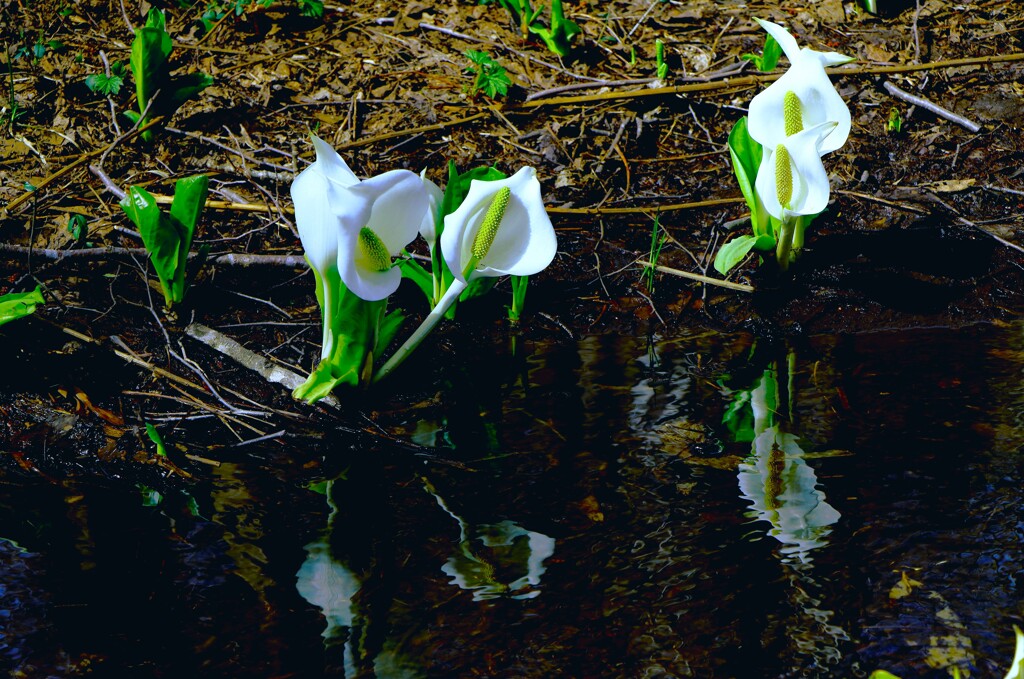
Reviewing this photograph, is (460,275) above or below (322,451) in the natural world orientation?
above

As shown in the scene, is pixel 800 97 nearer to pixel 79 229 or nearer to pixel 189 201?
pixel 189 201

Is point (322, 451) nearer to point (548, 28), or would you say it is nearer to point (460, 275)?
point (460, 275)

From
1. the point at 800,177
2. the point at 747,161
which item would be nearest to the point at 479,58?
the point at 747,161

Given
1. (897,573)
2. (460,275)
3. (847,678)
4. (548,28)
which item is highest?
(548,28)

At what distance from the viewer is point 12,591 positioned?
1.33 metres

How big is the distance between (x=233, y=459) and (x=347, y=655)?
675 millimetres

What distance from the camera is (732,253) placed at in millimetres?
2227

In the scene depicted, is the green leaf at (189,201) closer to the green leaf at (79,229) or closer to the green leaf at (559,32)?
the green leaf at (79,229)

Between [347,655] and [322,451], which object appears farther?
[322,451]

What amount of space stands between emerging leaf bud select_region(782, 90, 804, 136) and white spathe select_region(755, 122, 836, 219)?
4 centimetres

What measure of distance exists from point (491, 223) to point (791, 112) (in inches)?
31.3

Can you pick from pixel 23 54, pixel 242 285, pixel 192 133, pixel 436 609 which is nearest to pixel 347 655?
pixel 436 609

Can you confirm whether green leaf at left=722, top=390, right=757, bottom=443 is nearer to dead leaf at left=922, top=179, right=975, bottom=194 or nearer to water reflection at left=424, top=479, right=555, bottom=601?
water reflection at left=424, top=479, right=555, bottom=601

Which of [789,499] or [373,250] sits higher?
[373,250]
